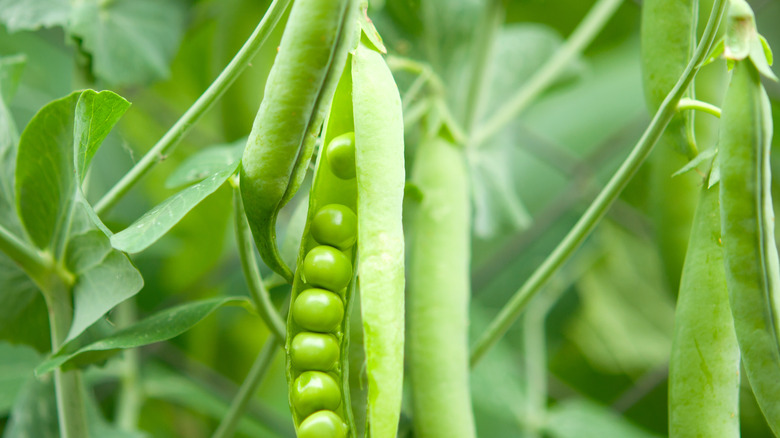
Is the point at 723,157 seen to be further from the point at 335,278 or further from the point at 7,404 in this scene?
the point at 7,404

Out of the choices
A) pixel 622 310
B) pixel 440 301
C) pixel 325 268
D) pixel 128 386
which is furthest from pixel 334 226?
pixel 622 310

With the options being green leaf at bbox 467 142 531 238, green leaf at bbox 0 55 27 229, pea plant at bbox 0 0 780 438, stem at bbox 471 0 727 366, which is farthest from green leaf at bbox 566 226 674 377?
green leaf at bbox 0 55 27 229

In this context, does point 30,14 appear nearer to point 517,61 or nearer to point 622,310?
point 517,61

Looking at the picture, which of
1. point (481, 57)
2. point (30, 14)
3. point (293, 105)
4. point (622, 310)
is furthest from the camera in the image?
point (622, 310)

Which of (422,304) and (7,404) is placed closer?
(422,304)

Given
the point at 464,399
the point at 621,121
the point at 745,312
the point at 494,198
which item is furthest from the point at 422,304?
the point at 621,121

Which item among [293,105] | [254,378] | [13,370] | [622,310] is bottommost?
[622,310]

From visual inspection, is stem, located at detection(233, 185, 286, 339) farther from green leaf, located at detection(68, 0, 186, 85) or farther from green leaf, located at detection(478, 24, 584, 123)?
green leaf, located at detection(478, 24, 584, 123)
